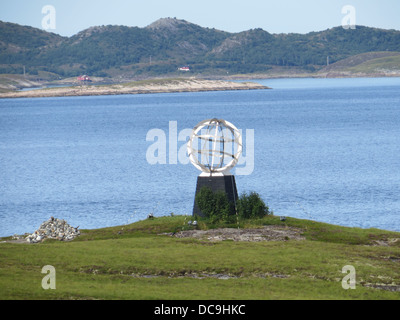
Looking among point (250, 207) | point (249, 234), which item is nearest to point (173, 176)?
point (250, 207)

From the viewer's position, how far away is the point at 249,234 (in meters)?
40.6

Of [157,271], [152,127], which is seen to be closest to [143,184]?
[157,271]

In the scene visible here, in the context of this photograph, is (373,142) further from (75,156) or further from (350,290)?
(350,290)

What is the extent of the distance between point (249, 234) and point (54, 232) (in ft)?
36.3

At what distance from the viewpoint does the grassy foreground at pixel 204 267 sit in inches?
1128

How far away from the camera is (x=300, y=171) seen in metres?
83.6

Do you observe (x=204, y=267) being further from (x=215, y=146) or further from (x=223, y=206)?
(x=215, y=146)

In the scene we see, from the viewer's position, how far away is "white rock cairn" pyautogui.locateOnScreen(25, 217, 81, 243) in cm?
4141

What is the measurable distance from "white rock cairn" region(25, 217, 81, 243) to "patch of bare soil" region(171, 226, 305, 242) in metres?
6.04

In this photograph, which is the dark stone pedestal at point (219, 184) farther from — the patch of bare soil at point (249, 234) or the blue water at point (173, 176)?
the blue water at point (173, 176)

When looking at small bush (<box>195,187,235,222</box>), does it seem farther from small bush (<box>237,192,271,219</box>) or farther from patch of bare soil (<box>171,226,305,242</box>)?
patch of bare soil (<box>171,226,305,242</box>)

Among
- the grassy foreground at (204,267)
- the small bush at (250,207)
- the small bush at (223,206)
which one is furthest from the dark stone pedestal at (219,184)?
the grassy foreground at (204,267)

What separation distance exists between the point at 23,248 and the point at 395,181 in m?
47.4

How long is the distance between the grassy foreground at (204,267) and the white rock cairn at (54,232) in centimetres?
88
